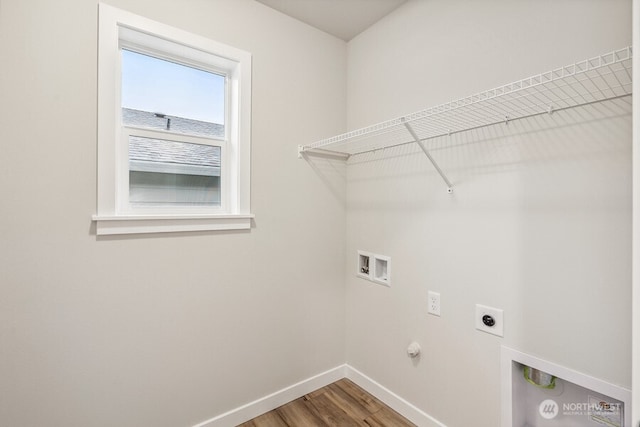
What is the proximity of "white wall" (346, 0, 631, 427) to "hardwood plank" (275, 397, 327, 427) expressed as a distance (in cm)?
45

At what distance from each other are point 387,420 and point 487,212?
1314 millimetres

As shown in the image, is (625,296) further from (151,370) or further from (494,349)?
(151,370)

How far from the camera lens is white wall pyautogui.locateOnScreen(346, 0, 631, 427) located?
1.08 m

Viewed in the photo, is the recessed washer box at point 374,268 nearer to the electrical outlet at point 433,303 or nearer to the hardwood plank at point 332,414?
the electrical outlet at point 433,303

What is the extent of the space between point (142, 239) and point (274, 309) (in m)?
0.84

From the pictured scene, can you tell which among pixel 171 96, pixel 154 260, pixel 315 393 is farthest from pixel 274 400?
pixel 171 96

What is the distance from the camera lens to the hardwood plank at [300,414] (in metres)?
1.73

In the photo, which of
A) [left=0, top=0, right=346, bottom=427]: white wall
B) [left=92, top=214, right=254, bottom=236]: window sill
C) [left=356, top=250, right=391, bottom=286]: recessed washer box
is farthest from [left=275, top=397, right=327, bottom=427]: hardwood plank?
[left=92, top=214, right=254, bottom=236]: window sill

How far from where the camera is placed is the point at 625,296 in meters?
1.04

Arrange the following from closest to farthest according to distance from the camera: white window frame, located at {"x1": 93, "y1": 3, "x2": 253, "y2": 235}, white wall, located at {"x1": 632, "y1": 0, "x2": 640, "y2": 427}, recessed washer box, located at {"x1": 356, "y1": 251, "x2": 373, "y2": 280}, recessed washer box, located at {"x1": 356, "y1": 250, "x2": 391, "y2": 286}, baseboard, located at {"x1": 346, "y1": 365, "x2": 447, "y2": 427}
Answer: white wall, located at {"x1": 632, "y1": 0, "x2": 640, "y2": 427}
white window frame, located at {"x1": 93, "y1": 3, "x2": 253, "y2": 235}
baseboard, located at {"x1": 346, "y1": 365, "x2": 447, "y2": 427}
recessed washer box, located at {"x1": 356, "y1": 250, "x2": 391, "y2": 286}
recessed washer box, located at {"x1": 356, "y1": 251, "x2": 373, "y2": 280}

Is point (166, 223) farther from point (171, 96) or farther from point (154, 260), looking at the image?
point (171, 96)

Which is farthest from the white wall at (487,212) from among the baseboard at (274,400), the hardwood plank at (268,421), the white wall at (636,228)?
the hardwood plank at (268,421)

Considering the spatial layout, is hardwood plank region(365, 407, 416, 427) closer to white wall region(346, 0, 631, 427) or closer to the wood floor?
the wood floor

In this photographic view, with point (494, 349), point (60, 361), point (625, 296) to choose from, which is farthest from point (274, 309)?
point (625, 296)
